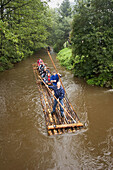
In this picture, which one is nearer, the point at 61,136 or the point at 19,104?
the point at 61,136

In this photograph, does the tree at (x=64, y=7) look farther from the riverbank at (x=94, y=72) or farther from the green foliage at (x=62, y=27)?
the riverbank at (x=94, y=72)

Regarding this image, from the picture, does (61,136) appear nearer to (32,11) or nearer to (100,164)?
(100,164)

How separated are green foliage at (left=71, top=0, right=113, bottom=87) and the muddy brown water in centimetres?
178

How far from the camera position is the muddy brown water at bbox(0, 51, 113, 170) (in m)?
4.00

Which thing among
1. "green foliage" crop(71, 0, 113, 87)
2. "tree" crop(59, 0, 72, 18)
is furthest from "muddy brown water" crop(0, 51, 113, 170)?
"tree" crop(59, 0, 72, 18)

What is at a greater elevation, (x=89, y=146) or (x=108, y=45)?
(x=108, y=45)

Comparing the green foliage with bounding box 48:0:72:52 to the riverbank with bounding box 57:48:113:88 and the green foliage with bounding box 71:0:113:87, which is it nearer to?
the green foliage with bounding box 71:0:113:87

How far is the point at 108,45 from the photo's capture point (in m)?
8.93

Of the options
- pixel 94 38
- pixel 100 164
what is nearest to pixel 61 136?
pixel 100 164

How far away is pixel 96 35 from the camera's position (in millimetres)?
8859

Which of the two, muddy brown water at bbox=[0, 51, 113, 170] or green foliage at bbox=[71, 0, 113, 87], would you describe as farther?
green foliage at bbox=[71, 0, 113, 87]

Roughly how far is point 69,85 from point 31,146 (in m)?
6.72

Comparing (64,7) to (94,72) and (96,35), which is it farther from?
(96,35)

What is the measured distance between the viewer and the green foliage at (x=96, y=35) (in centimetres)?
893
